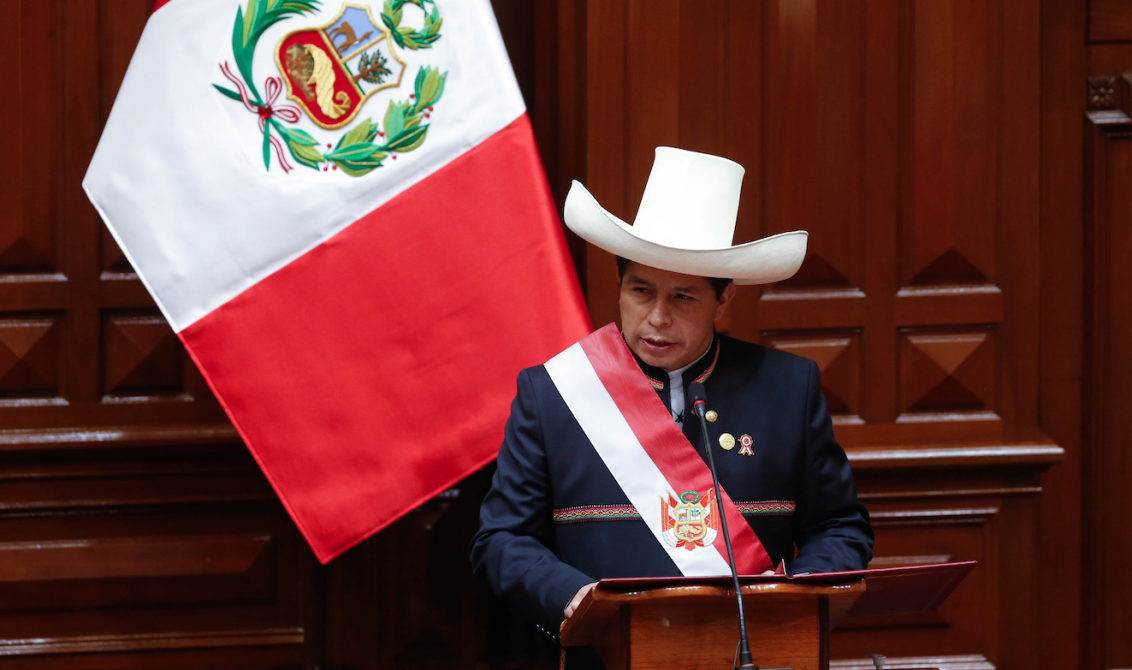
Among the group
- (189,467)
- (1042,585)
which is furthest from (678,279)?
(1042,585)

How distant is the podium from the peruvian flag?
37.2 inches

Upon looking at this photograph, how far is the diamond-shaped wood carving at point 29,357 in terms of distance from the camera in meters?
2.55

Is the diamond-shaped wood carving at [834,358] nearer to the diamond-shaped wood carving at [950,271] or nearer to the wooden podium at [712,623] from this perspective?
the diamond-shaped wood carving at [950,271]

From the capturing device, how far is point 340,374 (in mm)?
2139

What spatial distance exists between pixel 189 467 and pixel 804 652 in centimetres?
191

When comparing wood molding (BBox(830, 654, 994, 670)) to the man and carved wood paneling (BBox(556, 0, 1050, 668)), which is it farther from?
the man

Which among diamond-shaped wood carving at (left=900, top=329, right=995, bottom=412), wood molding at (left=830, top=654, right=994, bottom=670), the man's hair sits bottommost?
wood molding at (left=830, top=654, right=994, bottom=670)

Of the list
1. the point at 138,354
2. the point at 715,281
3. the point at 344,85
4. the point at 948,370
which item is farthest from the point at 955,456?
the point at 138,354

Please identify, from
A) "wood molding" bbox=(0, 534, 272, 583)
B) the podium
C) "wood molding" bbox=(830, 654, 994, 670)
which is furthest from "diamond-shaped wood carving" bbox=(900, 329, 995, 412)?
"wood molding" bbox=(0, 534, 272, 583)

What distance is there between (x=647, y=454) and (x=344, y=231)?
893 millimetres

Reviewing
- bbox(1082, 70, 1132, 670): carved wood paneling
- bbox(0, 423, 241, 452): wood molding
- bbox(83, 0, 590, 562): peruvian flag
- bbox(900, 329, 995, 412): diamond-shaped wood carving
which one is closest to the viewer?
bbox(83, 0, 590, 562): peruvian flag

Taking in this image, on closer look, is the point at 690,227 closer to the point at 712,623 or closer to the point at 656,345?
the point at 656,345

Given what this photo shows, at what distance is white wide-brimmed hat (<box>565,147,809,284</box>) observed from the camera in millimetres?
1651

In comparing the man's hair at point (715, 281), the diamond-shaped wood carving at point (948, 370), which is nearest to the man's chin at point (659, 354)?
the man's hair at point (715, 281)
